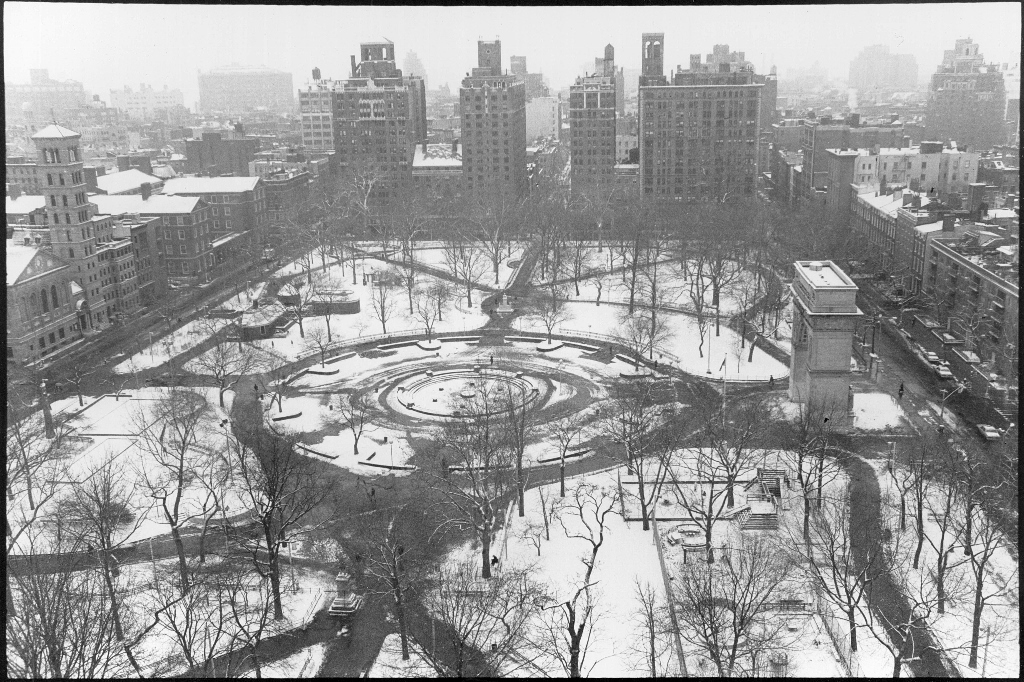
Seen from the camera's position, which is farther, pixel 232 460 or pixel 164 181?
pixel 164 181

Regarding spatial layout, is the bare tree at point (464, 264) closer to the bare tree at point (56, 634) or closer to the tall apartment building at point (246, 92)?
the bare tree at point (56, 634)

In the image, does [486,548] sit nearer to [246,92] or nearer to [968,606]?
[968,606]

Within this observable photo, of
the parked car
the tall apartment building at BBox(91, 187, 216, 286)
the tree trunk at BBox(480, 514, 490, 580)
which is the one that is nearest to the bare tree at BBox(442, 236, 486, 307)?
the tall apartment building at BBox(91, 187, 216, 286)

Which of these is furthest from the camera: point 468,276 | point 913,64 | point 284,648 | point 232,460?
point 913,64

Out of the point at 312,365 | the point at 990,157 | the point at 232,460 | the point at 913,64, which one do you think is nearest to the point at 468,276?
the point at 312,365

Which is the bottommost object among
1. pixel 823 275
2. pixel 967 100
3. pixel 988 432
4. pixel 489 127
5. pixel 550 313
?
pixel 988 432

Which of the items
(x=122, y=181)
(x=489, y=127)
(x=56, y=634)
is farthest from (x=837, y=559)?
(x=489, y=127)

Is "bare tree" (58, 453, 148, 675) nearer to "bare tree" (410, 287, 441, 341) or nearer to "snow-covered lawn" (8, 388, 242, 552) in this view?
"snow-covered lawn" (8, 388, 242, 552)

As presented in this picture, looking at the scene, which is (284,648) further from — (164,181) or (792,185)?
(792,185)
